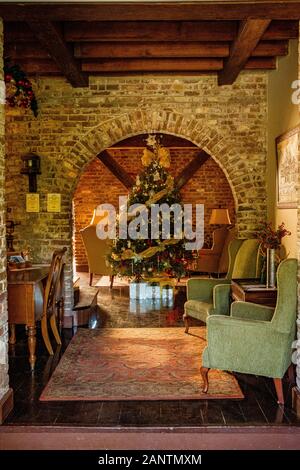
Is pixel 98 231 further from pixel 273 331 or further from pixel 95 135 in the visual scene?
pixel 273 331

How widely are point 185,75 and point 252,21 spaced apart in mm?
2293

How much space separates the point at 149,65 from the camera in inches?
236

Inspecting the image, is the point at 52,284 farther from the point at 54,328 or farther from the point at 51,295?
the point at 54,328

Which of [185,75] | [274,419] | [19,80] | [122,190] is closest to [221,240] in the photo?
[122,190]

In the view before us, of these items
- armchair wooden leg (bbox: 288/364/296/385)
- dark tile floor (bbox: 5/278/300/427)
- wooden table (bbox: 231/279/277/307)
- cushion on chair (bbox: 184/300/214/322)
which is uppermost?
wooden table (bbox: 231/279/277/307)

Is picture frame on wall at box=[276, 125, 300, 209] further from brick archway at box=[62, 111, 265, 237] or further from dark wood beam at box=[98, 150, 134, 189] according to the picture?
dark wood beam at box=[98, 150, 134, 189]

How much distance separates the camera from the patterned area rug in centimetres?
405

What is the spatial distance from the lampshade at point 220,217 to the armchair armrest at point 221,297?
238 inches

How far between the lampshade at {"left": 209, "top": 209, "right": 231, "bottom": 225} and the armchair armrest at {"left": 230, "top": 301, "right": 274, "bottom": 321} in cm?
691

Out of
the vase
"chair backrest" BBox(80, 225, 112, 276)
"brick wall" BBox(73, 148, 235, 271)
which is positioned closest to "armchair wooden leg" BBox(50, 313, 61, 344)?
the vase

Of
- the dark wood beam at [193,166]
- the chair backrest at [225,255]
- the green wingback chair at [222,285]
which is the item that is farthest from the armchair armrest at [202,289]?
the dark wood beam at [193,166]

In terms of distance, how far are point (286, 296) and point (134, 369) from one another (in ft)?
5.87

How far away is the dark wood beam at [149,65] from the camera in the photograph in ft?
19.5

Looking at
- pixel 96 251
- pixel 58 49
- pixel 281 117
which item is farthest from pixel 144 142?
pixel 58 49
